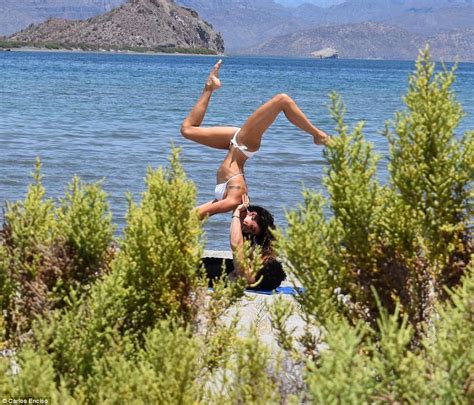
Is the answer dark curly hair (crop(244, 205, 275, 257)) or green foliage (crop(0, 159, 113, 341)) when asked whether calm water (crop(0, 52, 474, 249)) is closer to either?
dark curly hair (crop(244, 205, 275, 257))

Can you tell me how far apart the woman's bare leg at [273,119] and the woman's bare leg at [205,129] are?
12cm

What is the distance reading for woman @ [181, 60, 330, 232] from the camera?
577cm

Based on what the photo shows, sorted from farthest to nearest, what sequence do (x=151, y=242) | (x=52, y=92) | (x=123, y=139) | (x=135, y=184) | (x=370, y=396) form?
(x=52, y=92), (x=123, y=139), (x=135, y=184), (x=151, y=242), (x=370, y=396)

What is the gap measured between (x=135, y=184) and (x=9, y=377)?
12130 mm

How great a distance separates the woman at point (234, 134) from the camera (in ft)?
18.9

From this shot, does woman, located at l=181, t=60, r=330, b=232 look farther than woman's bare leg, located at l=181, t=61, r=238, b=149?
No

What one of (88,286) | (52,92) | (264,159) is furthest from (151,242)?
(52,92)

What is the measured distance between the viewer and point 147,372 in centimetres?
347

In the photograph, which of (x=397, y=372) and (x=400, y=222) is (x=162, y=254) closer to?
(x=400, y=222)

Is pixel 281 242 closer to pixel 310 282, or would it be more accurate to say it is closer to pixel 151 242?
pixel 310 282

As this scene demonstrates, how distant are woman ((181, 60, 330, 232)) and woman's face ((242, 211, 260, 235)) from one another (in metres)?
0.02

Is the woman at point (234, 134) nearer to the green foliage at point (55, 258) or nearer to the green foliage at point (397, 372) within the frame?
the green foliage at point (55, 258)

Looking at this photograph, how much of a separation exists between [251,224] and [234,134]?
3.16ft

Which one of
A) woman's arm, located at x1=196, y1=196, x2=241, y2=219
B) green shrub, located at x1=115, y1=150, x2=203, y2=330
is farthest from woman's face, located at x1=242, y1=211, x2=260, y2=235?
green shrub, located at x1=115, y1=150, x2=203, y2=330
